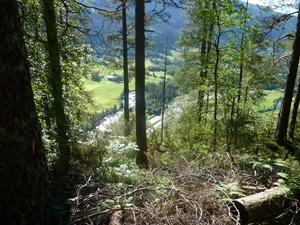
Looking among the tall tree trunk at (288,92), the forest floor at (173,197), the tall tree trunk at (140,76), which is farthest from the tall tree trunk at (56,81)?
the tall tree trunk at (288,92)

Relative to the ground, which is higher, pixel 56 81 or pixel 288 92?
pixel 56 81

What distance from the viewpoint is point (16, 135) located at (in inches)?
107

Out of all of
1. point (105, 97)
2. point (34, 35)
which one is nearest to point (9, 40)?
point (34, 35)

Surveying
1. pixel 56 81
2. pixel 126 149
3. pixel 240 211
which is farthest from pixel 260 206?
pixel 56 81

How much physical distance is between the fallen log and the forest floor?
12 centimetres

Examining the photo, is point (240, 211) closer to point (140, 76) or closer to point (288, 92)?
point (140, 76)

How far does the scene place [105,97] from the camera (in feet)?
385

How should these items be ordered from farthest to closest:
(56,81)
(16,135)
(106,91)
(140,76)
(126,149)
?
(106,91), (140,76), (56,81), (126,149), (16,135)

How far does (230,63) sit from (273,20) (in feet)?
12.3

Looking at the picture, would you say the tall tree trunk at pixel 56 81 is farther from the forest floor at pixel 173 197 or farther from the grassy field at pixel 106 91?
the grassy field at pixel 106 91

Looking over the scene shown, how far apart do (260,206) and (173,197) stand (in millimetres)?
1103

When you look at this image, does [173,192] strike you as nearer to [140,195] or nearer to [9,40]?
[140,195]

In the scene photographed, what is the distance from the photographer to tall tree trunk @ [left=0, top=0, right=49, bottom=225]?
2607 mm

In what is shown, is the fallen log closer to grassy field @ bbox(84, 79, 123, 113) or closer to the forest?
the forest
